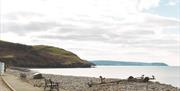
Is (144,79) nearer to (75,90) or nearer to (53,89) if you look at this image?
(75,90)

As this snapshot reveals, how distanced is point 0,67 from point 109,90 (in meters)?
34.2

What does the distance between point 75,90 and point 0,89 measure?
7.54 m

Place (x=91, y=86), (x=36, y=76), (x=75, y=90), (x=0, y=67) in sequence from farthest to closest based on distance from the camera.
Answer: (x=0, y=67), (x=36, y=76), (x=91, y=86), (x=75, y=90)

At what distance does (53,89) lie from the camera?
3766 centimetres

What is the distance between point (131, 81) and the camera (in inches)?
2466

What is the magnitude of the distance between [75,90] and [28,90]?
21.0ft

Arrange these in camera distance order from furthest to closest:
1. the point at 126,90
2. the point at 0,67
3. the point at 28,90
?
the point at 0,67
the point at 126,90
the point at 28,90

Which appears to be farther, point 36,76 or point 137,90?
point 36,76

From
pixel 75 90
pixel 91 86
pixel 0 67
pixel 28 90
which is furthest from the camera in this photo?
pixel 0 67

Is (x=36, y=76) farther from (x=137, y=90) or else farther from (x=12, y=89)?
(x=12, y=89)

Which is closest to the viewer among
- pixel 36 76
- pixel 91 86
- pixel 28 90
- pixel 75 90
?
pixel 28 90

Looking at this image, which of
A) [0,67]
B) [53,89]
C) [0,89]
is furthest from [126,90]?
[0,67]

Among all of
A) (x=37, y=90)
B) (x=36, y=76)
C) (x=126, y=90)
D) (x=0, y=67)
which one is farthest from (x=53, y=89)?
(x=0, y=67)

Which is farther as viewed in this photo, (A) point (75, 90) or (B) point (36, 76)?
(B) point (36, 76)
